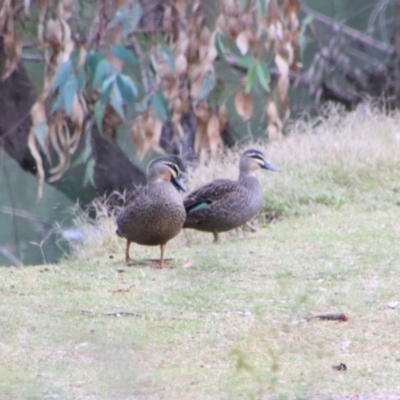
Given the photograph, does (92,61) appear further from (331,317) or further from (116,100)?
(331,317)

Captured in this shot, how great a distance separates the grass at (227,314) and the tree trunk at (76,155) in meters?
2.00

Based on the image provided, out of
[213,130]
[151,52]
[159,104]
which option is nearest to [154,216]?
[213,130]

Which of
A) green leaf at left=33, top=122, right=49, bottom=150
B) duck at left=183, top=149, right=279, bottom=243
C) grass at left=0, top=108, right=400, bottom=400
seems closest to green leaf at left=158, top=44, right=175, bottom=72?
green leaf at left=33, top=122, right=49, bottom=150

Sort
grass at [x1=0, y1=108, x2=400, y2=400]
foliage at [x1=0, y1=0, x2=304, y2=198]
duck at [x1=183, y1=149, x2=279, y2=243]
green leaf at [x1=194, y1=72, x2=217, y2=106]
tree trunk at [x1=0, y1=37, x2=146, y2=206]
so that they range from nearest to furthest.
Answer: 1. grass at [x1=0, y1=108, x2=400, y2=400]
2. foliage at [x1=0, y1=0, x2=304, y2=198]
3. green leaf at [x1=194, y1=72, x2=217, y2=106]
4. duck at [x1=183, y1=149, x2=279, y2=243]
5. tree trunk at [x1=0, y1=37, x2=146, y2=206]

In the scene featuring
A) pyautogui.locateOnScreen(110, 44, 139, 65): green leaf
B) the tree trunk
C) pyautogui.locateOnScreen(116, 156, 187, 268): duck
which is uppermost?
pyautogui.locateOnScreen(110, 44, 139, 65): green leaf

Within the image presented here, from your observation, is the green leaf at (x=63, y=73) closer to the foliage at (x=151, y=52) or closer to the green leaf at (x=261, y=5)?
the foliage at (x=151, y=52)

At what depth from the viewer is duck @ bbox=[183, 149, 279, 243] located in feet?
32.0

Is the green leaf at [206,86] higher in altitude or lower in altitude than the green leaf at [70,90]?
lower

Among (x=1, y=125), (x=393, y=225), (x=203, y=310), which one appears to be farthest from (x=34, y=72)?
(x=203, y=310)

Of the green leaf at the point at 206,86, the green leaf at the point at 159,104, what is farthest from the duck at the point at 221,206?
the green leaf at the point at 206,86

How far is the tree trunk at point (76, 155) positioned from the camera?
1239 centimetres

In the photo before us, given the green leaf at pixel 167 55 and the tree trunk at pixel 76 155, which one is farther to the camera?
the tree trunk at pixel 76 155

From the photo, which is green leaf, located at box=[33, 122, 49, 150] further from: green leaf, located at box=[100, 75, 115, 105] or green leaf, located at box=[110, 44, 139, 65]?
green leaf, located at box=[110, 44, 139, 65]

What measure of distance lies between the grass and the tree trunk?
200cm
